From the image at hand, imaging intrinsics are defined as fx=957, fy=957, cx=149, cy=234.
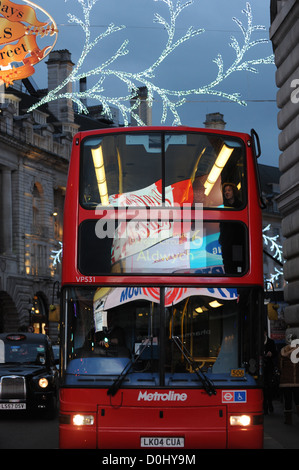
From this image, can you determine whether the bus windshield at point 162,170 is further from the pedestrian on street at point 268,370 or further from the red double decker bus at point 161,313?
the pedestrian on street at point 268,370

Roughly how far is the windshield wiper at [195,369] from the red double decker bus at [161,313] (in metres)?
0.02

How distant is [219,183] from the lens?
451 inches

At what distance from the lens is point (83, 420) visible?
10945 millimetres

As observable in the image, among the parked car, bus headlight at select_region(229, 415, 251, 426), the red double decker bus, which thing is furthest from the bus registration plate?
the parked car

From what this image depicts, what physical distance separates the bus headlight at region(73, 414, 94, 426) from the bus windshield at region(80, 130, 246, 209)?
242 centimetres

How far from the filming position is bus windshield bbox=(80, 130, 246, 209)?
11367 millimetres

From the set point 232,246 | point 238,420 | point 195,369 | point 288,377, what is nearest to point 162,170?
point 232,246

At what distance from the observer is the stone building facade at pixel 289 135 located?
2064 centimetres

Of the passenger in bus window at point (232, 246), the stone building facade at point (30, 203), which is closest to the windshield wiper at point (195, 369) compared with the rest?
the passenger in bus window at point (232, 246)

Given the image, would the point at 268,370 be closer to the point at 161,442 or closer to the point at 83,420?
the point at 161,442

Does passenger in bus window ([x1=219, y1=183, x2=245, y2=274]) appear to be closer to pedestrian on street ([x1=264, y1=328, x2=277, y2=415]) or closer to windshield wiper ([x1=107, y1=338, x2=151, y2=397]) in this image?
windshield wiper ([x1=107, y1=338, x2=151, y2=397])

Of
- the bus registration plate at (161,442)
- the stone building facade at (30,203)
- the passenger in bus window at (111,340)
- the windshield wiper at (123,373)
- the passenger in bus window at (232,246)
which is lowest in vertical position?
the bus registration plate at (161,442)

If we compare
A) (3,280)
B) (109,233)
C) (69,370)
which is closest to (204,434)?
(69,370)

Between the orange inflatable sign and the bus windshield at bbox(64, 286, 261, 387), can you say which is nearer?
the bus windshield at bbox(64, 286, 261, 387)
